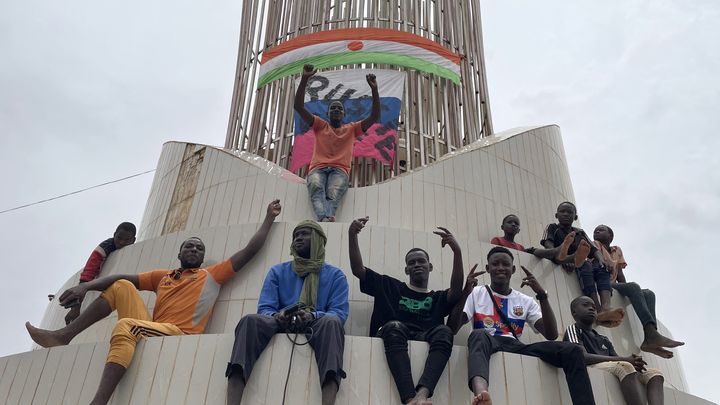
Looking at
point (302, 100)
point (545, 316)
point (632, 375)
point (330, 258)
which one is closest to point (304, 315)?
point (330, 258)

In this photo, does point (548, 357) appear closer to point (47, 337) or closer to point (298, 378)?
point (298, 378)

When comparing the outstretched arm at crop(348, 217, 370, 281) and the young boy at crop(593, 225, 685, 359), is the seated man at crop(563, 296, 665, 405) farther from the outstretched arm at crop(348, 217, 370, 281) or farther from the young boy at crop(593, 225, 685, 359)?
the outstretched arm at crop(348, 217, 370, 281)

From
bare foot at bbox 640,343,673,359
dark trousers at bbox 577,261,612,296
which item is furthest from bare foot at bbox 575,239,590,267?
bare foot at bbox 640,343,673,359

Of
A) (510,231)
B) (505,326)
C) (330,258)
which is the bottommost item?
(505,326)

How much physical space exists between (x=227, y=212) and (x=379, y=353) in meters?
3.29

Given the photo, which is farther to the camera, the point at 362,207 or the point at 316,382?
the point at 362,207

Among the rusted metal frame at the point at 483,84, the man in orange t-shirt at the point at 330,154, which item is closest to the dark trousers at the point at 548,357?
the man in orange t-shirt at the point at 330,154

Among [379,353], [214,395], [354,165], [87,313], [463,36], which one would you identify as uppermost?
[463,36]

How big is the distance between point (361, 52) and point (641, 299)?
5.06 m

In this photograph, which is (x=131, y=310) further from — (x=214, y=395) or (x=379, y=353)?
(x=379, y=353)

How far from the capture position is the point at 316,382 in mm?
4660

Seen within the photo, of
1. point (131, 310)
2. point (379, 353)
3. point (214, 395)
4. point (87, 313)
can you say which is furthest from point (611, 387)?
point (87, 313)

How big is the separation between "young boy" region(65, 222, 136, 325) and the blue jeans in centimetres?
206

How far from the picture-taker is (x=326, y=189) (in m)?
7.30
